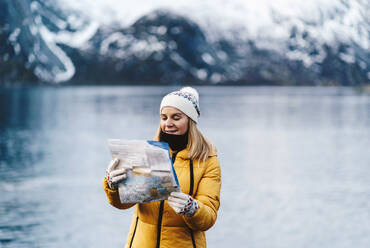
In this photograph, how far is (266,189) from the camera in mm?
17922

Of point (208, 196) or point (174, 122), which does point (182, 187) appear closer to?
point (208, 196)

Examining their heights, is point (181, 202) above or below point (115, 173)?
below

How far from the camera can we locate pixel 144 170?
3424 millimetres

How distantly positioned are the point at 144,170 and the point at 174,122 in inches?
18.2

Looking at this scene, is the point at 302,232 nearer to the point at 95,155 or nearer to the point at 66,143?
the point at 95,155

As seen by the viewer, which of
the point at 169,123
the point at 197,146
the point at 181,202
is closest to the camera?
the point at 181,202

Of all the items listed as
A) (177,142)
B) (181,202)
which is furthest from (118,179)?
(177,142)

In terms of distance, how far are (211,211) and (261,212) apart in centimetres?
1109

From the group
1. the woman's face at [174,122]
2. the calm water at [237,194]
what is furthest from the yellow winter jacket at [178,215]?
the calm water at [237,194]

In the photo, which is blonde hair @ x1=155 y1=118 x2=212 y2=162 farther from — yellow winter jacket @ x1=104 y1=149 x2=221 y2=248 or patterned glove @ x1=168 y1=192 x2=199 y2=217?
patterned glove @ x1=168 y1=192 x2=199 y2=217

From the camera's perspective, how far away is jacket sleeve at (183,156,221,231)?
357cm

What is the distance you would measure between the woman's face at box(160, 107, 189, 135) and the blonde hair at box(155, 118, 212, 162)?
52 millimetres

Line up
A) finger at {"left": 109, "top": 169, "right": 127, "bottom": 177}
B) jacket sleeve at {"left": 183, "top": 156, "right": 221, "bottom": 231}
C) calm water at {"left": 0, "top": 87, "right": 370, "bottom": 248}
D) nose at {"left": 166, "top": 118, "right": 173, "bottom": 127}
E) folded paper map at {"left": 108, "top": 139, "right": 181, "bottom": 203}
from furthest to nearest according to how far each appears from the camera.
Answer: calm water at {"left": 0, "top": 87, "right": 370, "bottom": 248}
nose at {"left": 166, "top": 118, "right": 173, "bottom": 127}
jacket sleeve at {"left": 183, "top": 156, "right": 221, "bottom": 231}
finger at {"left": 109, "top": 169, "right": 127, "bottom": 177}
folded paper map at {"left": 108, "top": 139, "right": 181, "bottom": 203}

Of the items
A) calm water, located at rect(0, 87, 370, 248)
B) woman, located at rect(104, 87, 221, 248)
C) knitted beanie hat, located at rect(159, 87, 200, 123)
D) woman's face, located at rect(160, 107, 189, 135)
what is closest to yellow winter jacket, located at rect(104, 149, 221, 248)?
woman, located at rect(104, 87, 221, 248)
